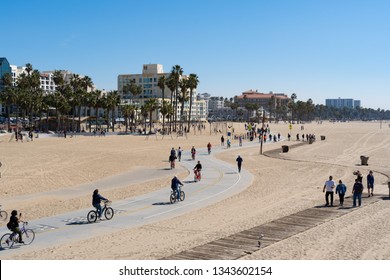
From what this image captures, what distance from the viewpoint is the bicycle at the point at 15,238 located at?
1328 cm

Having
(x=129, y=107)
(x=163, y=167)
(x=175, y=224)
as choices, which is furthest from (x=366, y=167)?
(x=129, y=107)

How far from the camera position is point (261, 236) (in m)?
13.5

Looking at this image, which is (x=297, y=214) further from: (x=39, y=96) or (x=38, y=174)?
(x=39, y=96)

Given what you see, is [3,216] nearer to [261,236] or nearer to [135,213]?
[135,213]

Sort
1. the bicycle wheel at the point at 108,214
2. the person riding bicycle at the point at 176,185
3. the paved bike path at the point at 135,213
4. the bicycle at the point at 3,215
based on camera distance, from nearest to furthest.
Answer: the paved bike path at the point at 135,213 → the bicycle wheel at the point at 108,214 → the bicycle at the point at 3,215 → the person riding bicycle at the point at 176,185

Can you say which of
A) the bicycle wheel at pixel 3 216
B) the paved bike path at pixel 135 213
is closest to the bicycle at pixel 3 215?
the bicycle wheel at pixel 3 216

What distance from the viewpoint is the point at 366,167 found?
118 ft

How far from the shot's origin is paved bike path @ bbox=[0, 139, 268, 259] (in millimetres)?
14203

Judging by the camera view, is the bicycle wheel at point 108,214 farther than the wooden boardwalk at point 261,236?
Yes

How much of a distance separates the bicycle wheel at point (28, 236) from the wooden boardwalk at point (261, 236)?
4.85 m

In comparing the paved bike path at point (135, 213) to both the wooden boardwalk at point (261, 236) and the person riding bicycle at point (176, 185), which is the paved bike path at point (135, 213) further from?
the wooden boardwalk at point (261, 236)

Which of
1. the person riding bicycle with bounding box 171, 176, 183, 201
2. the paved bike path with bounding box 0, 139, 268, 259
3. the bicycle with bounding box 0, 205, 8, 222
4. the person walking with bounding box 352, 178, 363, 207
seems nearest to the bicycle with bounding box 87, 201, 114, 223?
the paved bike path with bounding box 0, 139, 268, 259

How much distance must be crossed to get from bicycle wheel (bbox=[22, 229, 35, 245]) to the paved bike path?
0.17 metres

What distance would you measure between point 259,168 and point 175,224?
1890 cm
